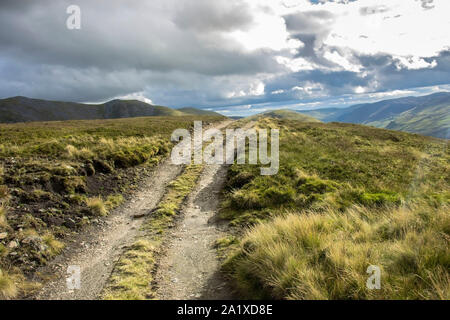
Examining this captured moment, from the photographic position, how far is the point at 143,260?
7.01 m

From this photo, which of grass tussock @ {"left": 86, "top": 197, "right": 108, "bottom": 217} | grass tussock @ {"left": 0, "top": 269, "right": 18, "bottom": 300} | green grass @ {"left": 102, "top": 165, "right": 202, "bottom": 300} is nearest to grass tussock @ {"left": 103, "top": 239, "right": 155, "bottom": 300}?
green grass @ {"left": 102, "top": 165, "right": 202, "bottom": 300}

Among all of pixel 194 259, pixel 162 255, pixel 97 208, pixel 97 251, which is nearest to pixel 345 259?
pixel 194 259

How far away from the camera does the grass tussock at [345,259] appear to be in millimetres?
3984

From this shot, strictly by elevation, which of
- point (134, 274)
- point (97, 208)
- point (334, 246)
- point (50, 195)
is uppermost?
point (334, 246)

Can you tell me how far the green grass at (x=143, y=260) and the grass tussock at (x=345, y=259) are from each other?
219 centimetres

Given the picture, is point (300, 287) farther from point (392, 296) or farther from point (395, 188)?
point (395, 188)

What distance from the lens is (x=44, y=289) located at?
609 cm

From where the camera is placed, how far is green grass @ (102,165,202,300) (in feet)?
18.5

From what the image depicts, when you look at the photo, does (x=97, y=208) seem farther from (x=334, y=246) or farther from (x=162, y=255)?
(x=334, y=246)

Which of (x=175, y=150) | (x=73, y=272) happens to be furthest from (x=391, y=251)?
(x=175, y=150)

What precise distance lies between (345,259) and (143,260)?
17.6 ft

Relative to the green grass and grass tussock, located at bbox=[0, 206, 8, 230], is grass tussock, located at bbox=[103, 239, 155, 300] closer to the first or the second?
the green grass

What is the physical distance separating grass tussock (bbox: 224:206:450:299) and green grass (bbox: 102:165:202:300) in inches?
→ 86.3
